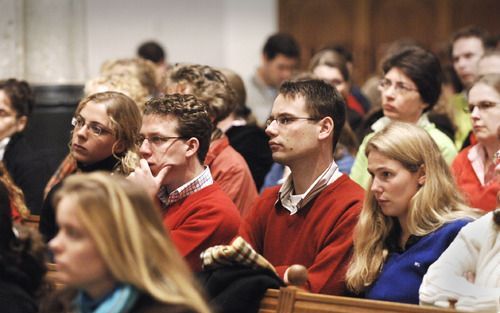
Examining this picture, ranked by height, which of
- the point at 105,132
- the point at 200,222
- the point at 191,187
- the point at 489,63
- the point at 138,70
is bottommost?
the point at 200,222

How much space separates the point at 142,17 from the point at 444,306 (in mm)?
7132

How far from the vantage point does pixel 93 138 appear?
4.79m

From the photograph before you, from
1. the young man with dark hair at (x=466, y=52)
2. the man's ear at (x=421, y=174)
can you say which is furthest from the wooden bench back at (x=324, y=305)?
the young man with dark hair at (x=466, y=52)

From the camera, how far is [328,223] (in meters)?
4.04

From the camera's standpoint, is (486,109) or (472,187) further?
(486,109)

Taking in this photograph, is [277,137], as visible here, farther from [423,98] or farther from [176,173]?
[423,98]

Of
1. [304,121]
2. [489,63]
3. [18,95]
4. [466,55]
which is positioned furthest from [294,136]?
[466,55]

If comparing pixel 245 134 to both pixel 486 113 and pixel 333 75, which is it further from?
pixel 486 113

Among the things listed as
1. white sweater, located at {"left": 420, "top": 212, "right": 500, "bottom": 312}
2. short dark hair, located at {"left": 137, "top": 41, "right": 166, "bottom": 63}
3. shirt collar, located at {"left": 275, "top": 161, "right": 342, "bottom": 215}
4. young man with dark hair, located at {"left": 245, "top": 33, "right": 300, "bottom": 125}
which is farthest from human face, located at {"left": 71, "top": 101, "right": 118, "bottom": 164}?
short dark hair, located at {"left": 137, "top": 41, "right": 166, "bottom": 63}

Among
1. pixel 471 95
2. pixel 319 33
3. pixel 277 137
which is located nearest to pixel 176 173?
pixel 277 137

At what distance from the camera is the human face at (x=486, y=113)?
15.6 feet

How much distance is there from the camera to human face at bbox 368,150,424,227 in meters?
3.92

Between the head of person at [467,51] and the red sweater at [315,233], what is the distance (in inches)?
107

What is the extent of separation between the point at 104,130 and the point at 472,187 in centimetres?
164
